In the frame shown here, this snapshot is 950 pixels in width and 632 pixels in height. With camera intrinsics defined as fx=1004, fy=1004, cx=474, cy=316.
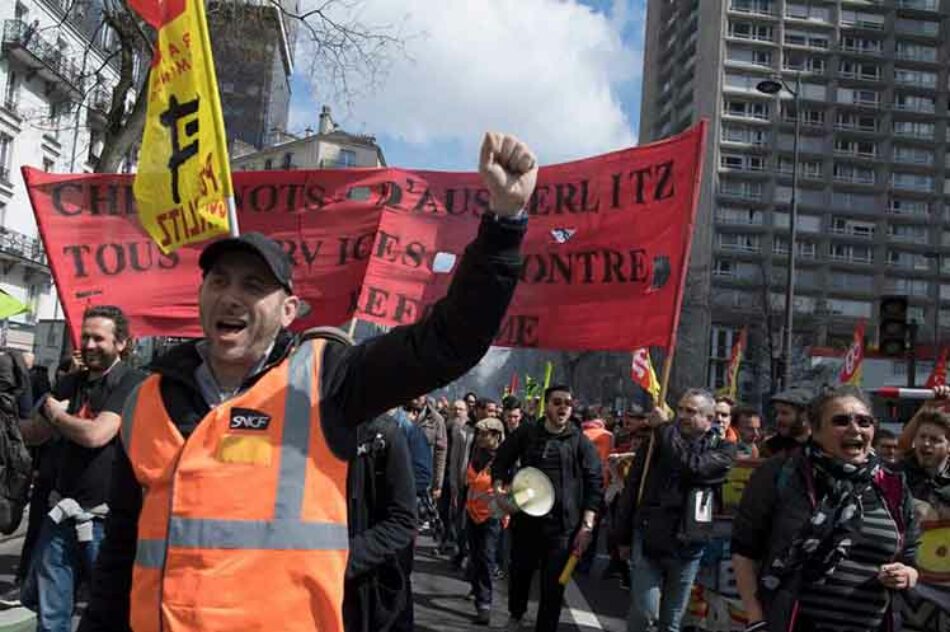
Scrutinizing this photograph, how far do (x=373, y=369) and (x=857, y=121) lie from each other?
8611 cm

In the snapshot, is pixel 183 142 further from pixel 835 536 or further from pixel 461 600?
pixel 461 600

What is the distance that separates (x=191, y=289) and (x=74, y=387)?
3.75ft

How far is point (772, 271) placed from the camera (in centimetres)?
7344

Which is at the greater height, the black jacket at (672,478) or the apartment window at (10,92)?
the apartment window at (10,92)

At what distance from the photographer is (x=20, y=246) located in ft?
128

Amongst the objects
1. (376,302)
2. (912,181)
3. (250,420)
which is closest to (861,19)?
(912,181)

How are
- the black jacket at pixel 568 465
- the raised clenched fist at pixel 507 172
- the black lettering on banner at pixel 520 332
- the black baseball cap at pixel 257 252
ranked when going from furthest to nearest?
the black jacket at pixel 568 465, the black lettering on banner at pixel 520 332, the black baseball cap at pixel 257 252, the raised clenched fist at pixel 507 172

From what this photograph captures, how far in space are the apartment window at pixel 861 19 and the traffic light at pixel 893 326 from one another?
76.4 meters

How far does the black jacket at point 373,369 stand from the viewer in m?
1.95

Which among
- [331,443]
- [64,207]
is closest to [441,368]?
[331,443]

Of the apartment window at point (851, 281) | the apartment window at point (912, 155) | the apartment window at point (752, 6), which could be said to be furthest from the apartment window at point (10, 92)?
the apartment window at point (912, 155)

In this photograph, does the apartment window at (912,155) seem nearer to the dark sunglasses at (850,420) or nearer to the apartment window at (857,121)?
the apartment window at (857,121)

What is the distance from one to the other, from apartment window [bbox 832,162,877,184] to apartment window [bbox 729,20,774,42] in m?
11.8

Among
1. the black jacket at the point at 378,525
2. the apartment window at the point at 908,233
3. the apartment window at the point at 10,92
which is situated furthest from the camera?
the apartment window at the point at 908,233
